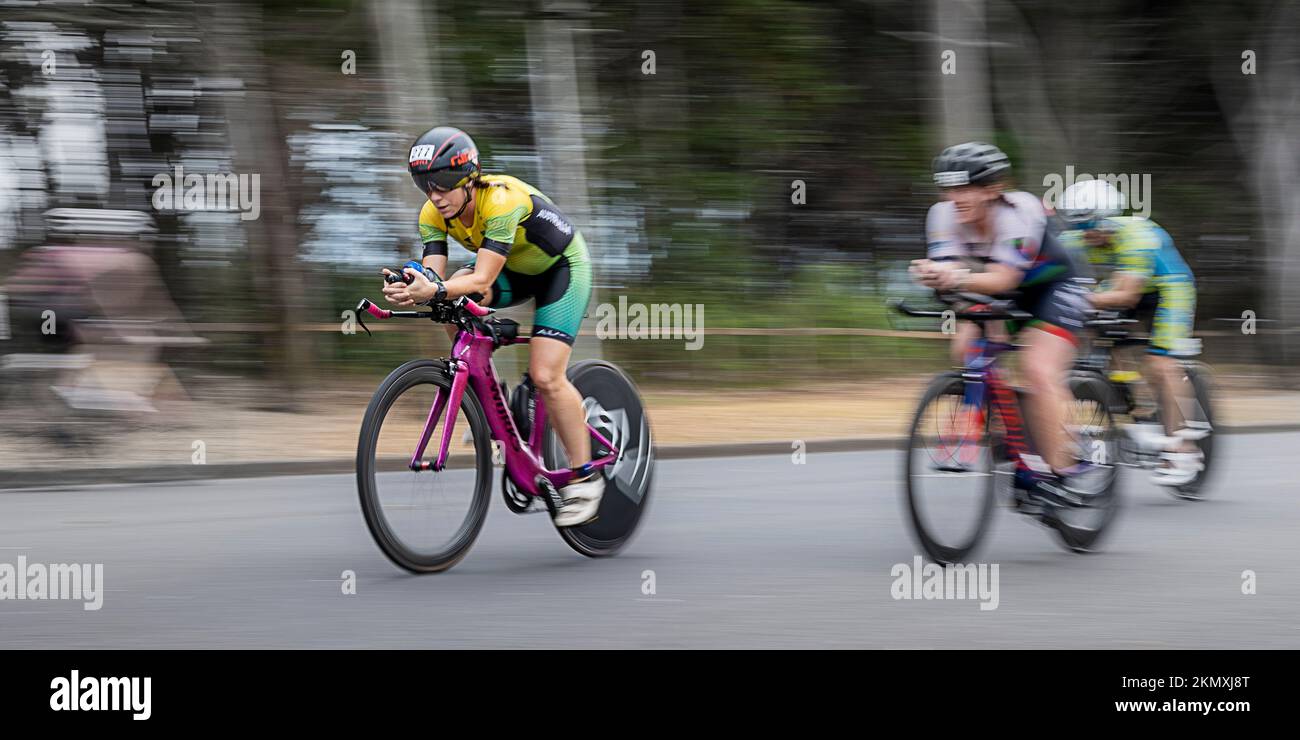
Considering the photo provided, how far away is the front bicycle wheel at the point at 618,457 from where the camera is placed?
726 cm

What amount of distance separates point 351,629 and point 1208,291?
75.9 ft

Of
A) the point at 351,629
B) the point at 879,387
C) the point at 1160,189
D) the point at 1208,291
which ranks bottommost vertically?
the point at 351,629

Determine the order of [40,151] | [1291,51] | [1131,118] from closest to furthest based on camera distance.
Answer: [40,151]
[1291,51]
[1131,118]

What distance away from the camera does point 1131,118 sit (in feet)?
84.8

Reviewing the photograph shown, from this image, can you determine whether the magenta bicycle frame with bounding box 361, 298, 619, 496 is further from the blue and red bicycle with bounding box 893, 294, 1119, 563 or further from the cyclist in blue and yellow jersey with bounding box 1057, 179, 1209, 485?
the cyclist in blue and yellow jersey with bounding box 1057, 179, 1209, 485

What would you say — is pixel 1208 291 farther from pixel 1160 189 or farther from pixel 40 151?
pixel 40 151

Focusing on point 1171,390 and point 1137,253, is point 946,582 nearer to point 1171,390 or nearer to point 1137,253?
point 1171,390

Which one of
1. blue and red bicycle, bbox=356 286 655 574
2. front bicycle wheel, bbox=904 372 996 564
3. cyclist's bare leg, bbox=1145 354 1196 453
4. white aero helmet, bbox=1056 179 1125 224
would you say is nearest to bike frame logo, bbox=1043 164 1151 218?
cyclist's bare leg, bbox=1145 354 1196 453

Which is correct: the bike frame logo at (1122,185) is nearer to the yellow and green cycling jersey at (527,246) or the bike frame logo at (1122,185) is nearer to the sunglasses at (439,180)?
the yellow and green cycling jersey at (527,246)

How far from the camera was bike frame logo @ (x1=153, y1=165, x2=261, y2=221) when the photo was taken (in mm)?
16781

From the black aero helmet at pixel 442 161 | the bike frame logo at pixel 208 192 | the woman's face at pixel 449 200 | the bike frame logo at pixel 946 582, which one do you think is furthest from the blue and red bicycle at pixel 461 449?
the bike frame logo at pixel 208 192

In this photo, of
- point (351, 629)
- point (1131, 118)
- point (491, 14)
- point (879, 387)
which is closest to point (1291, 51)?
point (1131, 118)

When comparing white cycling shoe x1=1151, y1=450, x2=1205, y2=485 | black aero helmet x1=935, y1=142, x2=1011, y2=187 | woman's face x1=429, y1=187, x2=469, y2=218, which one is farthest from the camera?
white cycling shoe x1=1151, y1=450, x2=1205, y2=485

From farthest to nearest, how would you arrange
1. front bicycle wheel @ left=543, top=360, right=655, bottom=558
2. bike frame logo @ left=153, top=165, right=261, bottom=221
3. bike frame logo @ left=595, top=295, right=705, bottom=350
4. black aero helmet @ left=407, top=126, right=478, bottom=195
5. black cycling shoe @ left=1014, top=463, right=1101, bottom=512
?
1. bike frame logo @ left=595, top=295, right=705, bottom=350
2. bike frame logo @ left=153, top=165, right=261, bottom=221
3. front bicycle wheel @ left=543, top=360, right=655, bottom=558
4. black cycling shoe @ left=1014, top=463, right=1101, bottom=512
5. black aero helmet @ left=407, top=126, right=478, bottom=195
